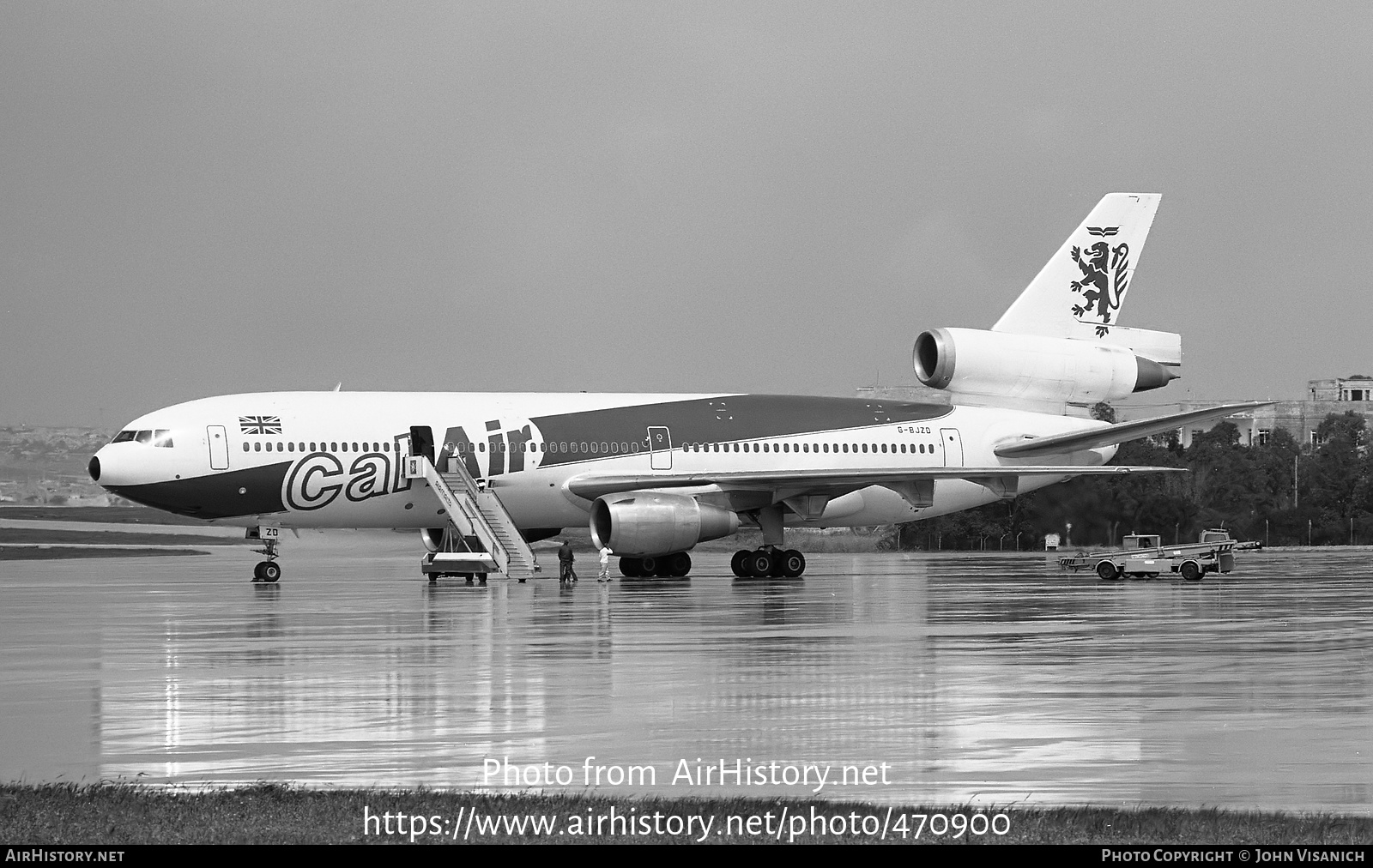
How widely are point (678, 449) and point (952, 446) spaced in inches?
297

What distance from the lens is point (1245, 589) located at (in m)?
33.0

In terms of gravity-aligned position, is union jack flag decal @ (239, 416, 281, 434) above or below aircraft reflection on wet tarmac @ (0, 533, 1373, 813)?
above

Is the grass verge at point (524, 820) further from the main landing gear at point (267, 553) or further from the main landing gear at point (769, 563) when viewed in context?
the main landing gear at point (769, 563)

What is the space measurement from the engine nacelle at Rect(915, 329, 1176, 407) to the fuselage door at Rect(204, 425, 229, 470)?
1780 cm

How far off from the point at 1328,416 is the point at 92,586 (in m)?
89.3

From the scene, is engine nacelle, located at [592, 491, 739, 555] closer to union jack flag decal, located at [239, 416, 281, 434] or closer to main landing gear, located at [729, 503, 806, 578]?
main landing gear, located at [729, 503, 806, 578]

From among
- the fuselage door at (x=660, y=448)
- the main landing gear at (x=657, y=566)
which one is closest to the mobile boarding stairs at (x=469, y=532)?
the main landing gear at (x=657, y=566)

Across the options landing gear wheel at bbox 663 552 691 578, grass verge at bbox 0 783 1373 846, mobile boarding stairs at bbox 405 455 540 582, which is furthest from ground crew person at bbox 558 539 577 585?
grass verge at bbox 0 783 1373 846

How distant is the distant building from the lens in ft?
362

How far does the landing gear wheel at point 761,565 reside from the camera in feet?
129

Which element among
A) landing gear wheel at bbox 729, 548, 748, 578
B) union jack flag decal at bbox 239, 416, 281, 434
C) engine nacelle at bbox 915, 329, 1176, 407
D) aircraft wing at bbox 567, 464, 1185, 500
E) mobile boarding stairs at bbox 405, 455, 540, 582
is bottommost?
landing gear wheel at bbox 729, 548, 748, 578

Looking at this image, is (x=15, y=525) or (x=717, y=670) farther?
(x=15, y=525)

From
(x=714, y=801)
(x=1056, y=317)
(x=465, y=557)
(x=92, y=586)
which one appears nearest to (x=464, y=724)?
(x=714, y=801)
